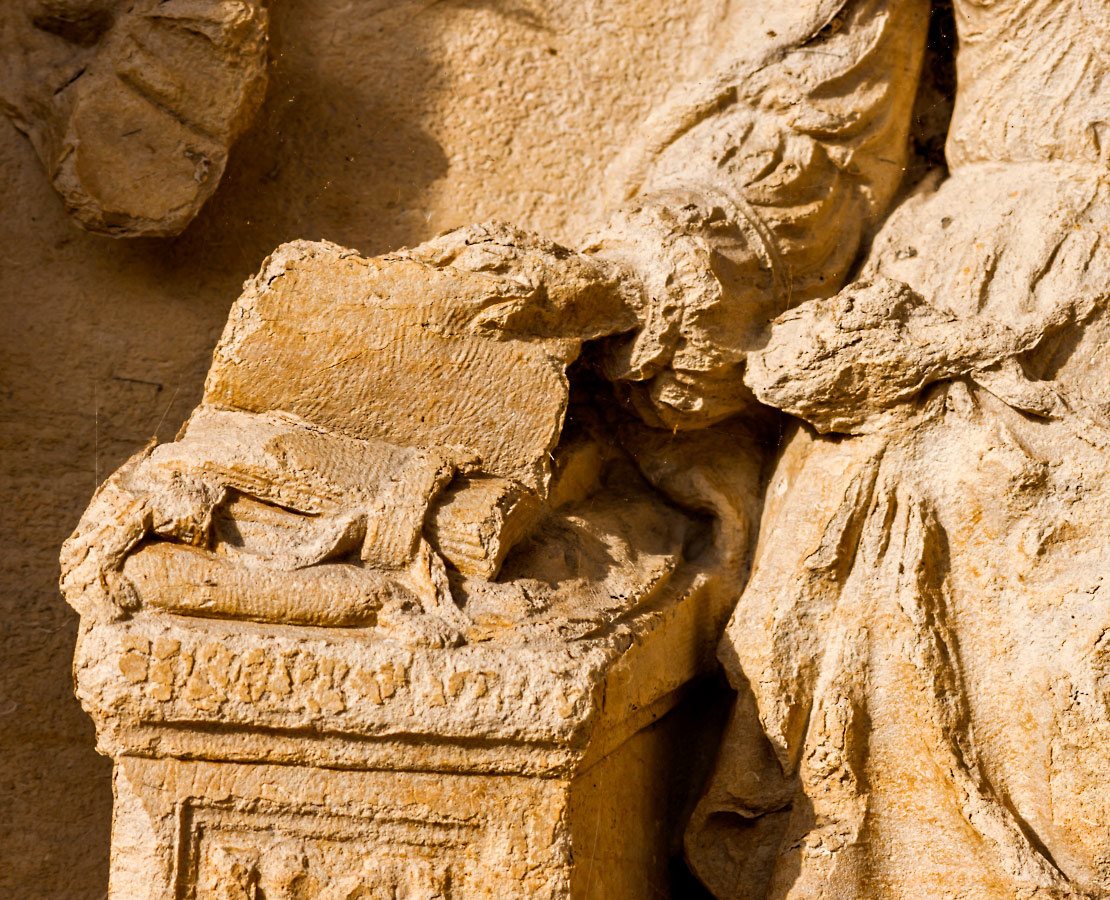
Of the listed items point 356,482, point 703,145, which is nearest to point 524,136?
point 703,145

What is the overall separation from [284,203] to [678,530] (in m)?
0.87

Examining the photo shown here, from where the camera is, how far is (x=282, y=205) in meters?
2.24

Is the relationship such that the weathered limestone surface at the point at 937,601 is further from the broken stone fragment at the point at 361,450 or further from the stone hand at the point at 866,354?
the broken stone fragment at the point at 361,450

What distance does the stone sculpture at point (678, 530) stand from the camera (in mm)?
1445

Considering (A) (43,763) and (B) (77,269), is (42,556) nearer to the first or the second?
(A) (43,763)

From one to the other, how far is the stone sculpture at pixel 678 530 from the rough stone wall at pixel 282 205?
243 millimetres

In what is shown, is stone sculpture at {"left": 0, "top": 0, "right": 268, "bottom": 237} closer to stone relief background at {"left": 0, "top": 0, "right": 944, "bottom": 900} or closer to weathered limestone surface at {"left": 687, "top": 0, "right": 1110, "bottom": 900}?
stone relief background at {"left": 0, "top": 0, "right": 944, "bottom": 900}

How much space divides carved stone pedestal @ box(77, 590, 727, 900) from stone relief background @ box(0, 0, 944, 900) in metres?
0.69

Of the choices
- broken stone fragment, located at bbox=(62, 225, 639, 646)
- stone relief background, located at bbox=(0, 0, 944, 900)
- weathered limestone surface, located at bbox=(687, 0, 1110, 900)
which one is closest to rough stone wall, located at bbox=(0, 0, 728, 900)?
stone relief background, located at bbox=(0, 0, 944, 900)

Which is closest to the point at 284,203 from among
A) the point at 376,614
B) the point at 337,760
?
the point at 376,614

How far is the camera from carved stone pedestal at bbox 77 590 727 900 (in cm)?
142

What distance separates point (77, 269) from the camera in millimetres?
2141

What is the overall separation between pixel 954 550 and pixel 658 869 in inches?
22.9

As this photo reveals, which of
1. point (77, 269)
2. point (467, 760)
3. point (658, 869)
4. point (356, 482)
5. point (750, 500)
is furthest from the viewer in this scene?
point (77, 269)
